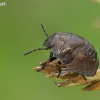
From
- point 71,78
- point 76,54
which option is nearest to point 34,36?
point 76,54

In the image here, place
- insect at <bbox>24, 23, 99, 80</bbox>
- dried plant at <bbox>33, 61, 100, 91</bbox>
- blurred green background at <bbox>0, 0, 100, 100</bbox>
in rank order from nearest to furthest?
dried plant at <bbox>33, 61, 100, 91</bbox> < insect at <bbox>24, 23, 99, 80</bbox> < blurred green background at <bbox>0, 0, 100, 100</bbox>

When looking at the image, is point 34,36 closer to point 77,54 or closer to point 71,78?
point 77,54

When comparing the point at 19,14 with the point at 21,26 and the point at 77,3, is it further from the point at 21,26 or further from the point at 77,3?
the point at 77,3

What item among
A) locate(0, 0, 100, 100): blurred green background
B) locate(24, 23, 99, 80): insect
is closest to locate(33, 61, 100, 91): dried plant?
locate(24, 23, 99, 80): insect

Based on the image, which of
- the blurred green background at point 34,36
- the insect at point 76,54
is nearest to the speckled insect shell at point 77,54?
the insect at point 76,54

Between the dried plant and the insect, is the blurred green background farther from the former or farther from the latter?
the dried plant

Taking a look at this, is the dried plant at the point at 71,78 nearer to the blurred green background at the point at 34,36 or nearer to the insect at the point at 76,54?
the insect at the point at 76,54

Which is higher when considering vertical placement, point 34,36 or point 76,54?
point 76,54
